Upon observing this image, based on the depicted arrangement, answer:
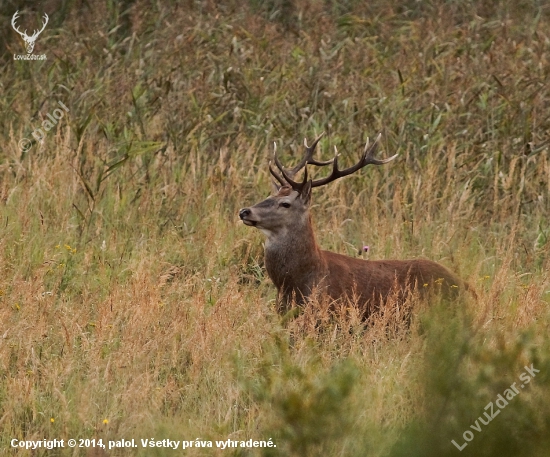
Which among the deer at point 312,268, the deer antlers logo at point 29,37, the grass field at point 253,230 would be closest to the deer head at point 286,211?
the deer at point 312,268

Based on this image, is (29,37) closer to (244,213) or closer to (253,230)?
(253,230)

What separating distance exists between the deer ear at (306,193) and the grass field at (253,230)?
0.61m

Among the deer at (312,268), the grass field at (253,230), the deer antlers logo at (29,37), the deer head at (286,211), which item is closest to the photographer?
the grass field at (253,230)

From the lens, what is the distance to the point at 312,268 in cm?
654

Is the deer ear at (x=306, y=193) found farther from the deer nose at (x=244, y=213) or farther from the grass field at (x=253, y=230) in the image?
the grass field at (x=253, y=230)

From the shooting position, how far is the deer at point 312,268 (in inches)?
255

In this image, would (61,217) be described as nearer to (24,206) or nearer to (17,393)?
(24,206)

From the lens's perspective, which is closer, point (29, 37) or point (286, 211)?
point (286, 211)

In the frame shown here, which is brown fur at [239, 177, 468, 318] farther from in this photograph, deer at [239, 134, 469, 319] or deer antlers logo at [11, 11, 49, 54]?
deer antlers logo at [11, 11, 49, 54]

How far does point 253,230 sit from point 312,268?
116 cm

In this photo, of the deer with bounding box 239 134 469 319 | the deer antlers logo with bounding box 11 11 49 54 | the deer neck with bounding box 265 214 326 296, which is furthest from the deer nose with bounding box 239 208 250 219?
the deer antlers logo with bounding box 11 11 49 54

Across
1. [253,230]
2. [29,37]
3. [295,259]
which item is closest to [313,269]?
[295,259]

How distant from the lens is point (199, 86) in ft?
31.1

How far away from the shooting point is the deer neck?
21.4ft
